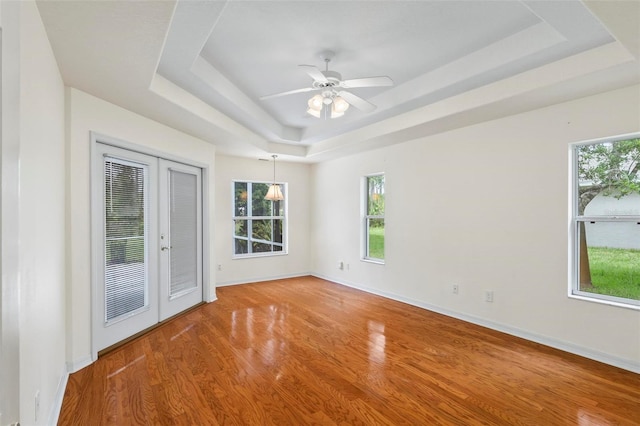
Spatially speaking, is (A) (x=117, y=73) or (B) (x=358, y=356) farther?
(B) (x=358, y=356)

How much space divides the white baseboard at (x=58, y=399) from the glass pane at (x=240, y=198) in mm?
3742

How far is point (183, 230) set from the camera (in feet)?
14.3

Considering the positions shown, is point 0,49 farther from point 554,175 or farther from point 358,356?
point 554,175

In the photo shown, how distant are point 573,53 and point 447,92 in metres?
1.07

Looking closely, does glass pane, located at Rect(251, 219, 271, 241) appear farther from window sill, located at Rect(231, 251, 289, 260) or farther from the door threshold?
the door threshold

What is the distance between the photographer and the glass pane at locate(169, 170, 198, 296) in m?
4.13

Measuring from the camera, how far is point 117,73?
2480mm

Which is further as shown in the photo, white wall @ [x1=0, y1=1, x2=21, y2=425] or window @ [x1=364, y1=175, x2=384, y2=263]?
window @ [x1=364, y1=175, x2=384, y2=263]

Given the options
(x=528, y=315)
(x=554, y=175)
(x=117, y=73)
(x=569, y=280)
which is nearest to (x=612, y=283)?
(x=569, y=280)

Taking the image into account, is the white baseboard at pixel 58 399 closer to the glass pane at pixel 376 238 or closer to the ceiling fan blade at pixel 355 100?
the ceiling fan blade at pixel 355 100

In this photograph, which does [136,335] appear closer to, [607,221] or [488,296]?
[488,296]

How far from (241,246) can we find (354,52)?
4.29 meters

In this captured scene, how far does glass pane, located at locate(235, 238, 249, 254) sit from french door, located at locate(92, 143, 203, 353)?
1.49m

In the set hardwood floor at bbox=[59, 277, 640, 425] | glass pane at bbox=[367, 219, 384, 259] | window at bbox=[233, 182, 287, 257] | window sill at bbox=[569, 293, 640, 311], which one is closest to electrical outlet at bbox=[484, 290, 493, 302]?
hardwood floor at bbox=[59, 277, 640, 425]
